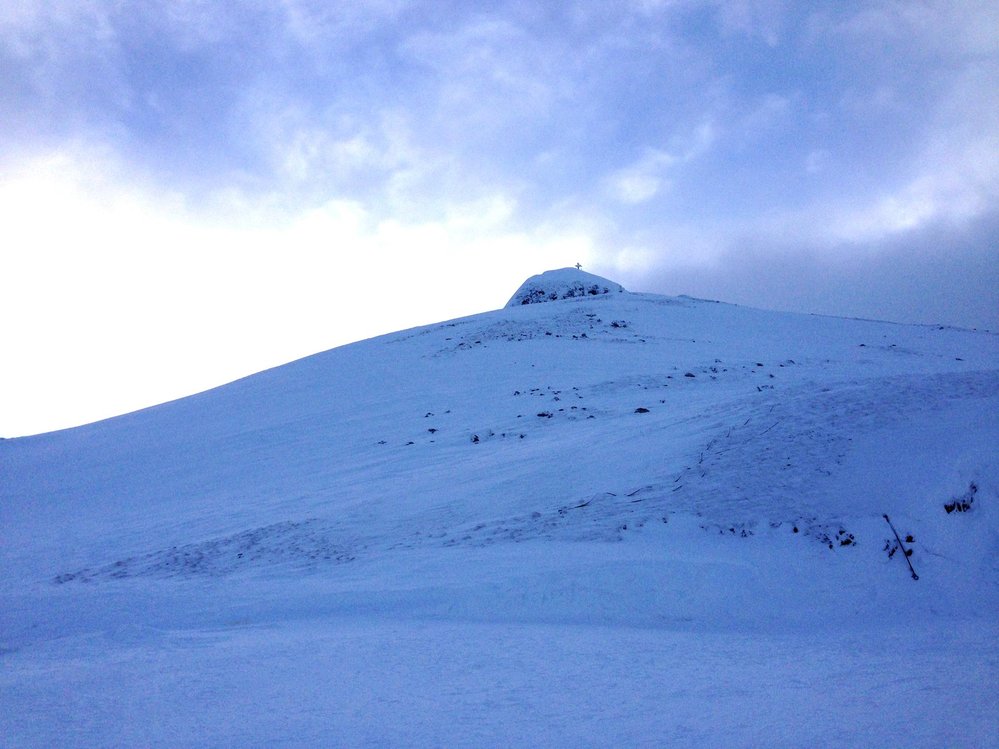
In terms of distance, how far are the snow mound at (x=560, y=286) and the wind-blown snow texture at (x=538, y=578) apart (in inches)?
1250

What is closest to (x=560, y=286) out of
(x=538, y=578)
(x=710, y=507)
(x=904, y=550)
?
(x=710, y=507)

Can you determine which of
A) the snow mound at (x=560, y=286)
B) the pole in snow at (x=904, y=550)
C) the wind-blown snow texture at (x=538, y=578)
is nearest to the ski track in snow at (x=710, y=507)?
the wind-blown snow texture at (x=538, y=578)

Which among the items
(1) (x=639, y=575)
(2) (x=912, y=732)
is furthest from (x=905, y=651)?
(1) (x=639, y=575)

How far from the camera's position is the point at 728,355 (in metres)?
23.9

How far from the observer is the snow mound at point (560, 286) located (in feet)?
166

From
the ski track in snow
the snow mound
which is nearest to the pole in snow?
the ski track in snow

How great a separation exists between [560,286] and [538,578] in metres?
44.7

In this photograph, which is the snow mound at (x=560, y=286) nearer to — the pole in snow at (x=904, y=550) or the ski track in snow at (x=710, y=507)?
the ski track in snow at (x=710, y=507)

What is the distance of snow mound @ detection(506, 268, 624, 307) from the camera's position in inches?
1992

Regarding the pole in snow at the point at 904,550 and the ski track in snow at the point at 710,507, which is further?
the ski track in snow at the point at 710,507

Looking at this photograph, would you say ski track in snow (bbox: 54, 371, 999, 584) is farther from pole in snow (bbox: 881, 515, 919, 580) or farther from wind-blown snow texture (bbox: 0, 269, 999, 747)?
pole in snow (bbox: 881, 515, 919, 580)

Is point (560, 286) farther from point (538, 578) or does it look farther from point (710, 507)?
point (538, 578)

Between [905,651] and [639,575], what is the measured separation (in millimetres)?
3010

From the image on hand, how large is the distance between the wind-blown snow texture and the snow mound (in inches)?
1250
